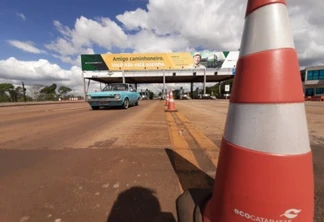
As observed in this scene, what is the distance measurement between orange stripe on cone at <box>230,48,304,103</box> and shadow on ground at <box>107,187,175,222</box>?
4.07ft

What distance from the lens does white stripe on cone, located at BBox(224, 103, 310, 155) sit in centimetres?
105

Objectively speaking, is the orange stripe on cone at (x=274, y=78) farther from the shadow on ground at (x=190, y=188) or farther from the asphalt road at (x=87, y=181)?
the asphalt road at (x=87, y=181)

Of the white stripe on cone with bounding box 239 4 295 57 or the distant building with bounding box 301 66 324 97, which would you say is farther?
the distant building with bounding box 301 66 324 97

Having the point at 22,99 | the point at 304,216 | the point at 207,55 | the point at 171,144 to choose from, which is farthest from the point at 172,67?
the point at 304,216

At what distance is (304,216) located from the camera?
1.03 meters

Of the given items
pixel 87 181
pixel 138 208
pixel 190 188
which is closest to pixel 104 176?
pixel 87 181

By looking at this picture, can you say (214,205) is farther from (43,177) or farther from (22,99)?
(22,99)

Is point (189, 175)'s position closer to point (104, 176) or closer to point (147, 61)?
point (104, 176)

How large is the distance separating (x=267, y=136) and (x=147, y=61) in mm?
46870

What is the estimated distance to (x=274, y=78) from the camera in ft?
3.59

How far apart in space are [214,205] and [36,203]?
1.70 m

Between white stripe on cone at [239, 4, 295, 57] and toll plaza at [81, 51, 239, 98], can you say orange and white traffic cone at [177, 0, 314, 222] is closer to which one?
white stripe on cone at [239, 4, 295, 57]

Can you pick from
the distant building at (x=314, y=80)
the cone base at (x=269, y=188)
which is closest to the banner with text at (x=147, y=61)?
the distant building at (x=314, y=80)

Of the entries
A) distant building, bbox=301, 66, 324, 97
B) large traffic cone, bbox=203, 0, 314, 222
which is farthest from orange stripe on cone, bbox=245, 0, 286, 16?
distant building, bbox=301, 66, 324, 97
